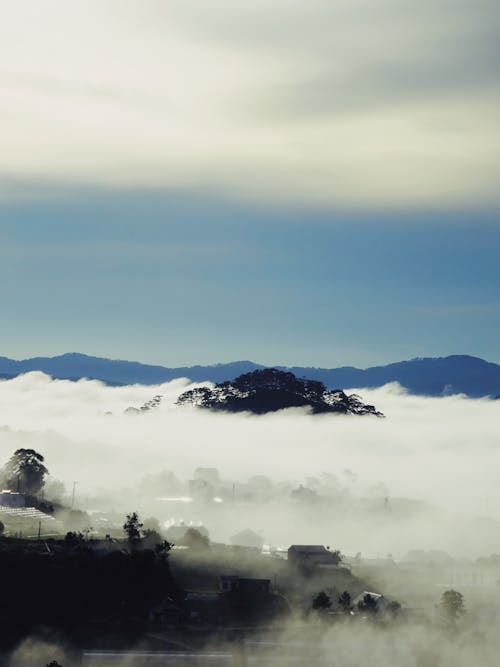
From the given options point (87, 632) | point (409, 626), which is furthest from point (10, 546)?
point (409, 626)

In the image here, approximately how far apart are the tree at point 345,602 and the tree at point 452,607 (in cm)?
903

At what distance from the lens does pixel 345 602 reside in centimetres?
13375

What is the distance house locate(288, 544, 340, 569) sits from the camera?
156 m

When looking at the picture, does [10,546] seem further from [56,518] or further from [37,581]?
[56,518]

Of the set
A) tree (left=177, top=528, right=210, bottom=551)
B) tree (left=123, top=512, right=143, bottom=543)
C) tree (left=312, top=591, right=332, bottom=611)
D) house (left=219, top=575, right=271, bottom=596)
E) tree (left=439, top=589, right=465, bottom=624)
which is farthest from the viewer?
tree (left=177, top=528, right=210, bottom=551)

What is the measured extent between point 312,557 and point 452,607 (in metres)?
30.7

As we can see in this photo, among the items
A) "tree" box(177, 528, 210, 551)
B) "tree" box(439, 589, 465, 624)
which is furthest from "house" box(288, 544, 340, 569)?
"tree" box(439, 589, 465, 624)

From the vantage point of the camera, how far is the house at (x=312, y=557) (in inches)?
6161

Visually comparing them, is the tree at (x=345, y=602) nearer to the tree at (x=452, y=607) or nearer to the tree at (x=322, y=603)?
the tree at (x=322, y=603)

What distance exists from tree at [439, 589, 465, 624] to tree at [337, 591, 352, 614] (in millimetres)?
9033

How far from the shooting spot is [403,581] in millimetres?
154250

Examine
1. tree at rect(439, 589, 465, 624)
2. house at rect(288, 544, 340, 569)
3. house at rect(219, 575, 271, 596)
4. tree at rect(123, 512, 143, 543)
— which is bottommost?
tree at rect(439, 589, 465, 624)

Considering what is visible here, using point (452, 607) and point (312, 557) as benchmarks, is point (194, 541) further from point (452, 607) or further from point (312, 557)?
point (452, 607)

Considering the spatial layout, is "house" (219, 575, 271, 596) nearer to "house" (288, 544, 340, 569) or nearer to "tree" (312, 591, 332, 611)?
"tree" (312, 591, 332, 611)
